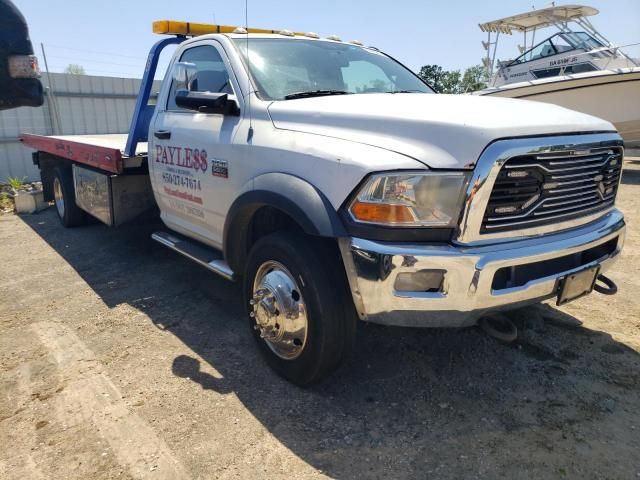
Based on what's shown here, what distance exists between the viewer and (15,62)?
1973 mm

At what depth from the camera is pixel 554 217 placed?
2518mm

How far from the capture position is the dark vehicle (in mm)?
1912

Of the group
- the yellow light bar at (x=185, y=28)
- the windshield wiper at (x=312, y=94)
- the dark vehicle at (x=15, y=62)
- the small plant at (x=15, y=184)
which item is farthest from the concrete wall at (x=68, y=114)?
the dark vehicle at (x=15, y=62)

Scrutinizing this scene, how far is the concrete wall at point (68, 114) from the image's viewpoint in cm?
1040

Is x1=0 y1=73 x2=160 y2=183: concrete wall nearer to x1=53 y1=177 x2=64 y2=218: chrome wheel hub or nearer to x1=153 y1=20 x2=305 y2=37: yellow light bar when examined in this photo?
x1=53 y1=177 x2=64 y2=218: chrome wheel hub

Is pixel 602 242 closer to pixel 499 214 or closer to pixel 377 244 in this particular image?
pixel 499 214

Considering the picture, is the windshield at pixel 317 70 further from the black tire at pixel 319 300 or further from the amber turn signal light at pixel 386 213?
the amber turn signal light at pixel 386 213

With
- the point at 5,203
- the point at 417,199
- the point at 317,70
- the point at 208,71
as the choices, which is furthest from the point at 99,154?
the point at 5,203

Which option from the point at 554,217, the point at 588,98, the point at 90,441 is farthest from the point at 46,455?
the point at 588,98

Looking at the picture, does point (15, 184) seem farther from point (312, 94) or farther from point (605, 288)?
point (605, 288)

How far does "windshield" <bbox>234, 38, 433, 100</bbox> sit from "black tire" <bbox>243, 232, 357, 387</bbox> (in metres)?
1.09

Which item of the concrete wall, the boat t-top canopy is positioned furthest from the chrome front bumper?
the boat t-top canopy

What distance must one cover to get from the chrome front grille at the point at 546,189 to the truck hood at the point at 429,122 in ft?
0.45

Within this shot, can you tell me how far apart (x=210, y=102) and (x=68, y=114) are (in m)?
9.72
